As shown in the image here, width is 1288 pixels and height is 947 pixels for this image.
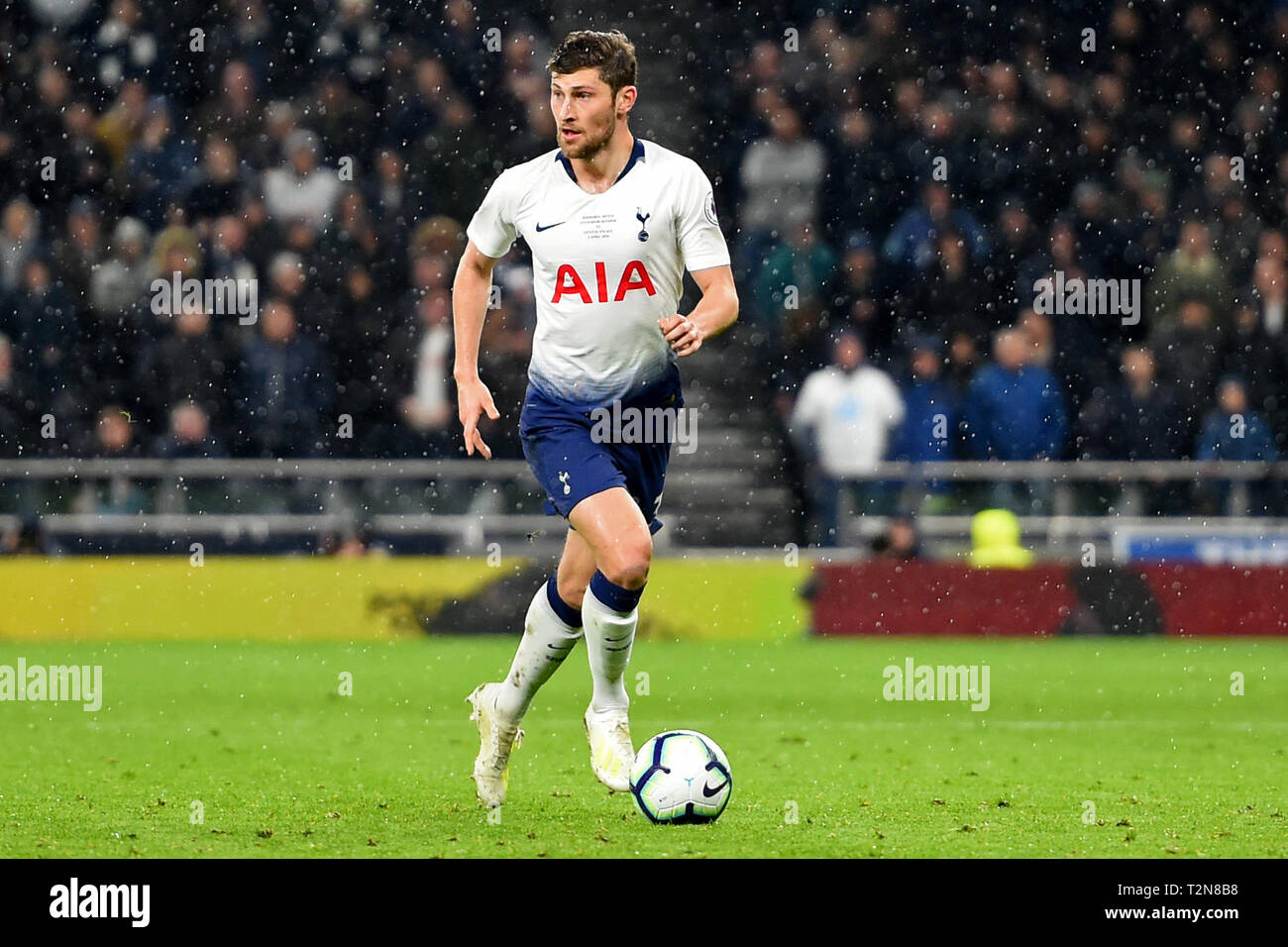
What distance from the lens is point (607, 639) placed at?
6.66 metres

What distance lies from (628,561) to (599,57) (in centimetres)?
156

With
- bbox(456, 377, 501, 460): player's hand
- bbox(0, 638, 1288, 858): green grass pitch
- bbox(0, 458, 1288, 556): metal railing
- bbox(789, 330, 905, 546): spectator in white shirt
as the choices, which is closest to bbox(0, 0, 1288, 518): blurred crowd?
bbox(789, 330, 905, 546): spectator in white shirt

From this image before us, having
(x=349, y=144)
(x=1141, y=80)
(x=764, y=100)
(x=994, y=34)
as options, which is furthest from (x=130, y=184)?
(x=1141, y=80)

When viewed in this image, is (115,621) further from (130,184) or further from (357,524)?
(130,184)

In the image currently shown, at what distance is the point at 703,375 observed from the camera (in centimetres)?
1554

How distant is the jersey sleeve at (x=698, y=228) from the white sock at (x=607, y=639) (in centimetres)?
105

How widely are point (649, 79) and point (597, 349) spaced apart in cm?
1022

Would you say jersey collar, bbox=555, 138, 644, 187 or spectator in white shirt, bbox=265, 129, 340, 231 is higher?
spectator in white shirt, bbox=265, 129, 340, 231

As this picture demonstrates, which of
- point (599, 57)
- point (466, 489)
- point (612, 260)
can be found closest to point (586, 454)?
point (612, 260)

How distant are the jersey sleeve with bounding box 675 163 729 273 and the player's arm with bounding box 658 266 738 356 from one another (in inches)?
1.5

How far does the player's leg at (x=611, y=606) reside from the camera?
6383 millimetres

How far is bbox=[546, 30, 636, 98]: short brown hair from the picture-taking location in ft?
21.4

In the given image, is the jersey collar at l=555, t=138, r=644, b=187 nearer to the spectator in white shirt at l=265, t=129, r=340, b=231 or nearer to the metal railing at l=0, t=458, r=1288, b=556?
the metal railing at l=0, t=458, r=1288, b=556

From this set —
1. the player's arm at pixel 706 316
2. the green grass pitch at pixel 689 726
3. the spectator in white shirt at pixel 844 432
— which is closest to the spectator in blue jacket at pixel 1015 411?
the spectator in white shirt at pixel 844 432
